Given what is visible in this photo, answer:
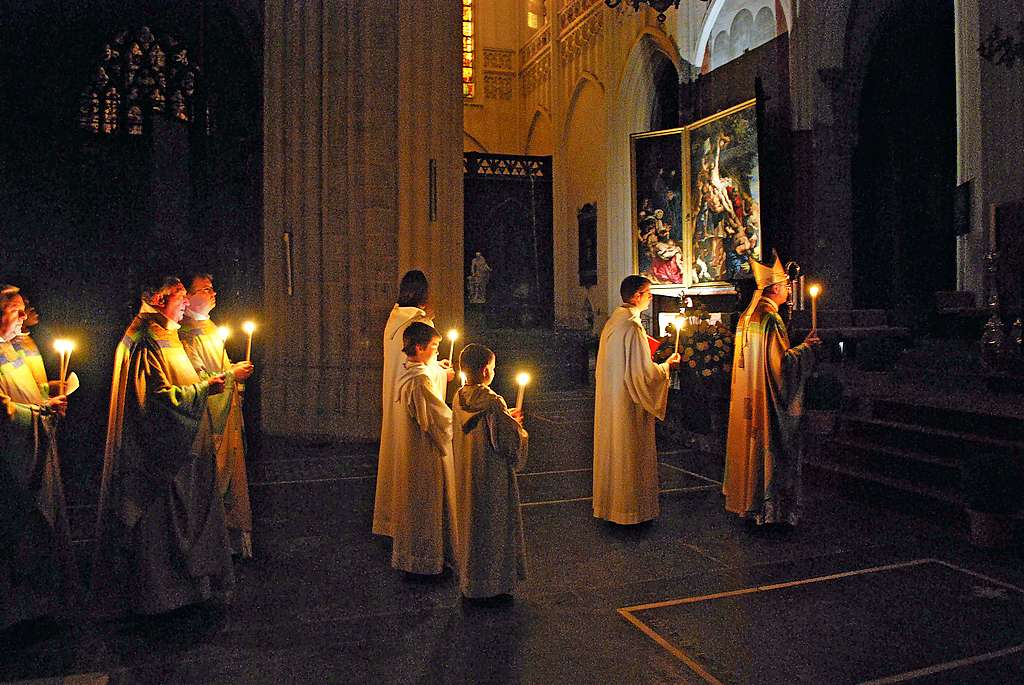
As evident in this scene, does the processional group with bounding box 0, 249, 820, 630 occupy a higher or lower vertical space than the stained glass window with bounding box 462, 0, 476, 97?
lower

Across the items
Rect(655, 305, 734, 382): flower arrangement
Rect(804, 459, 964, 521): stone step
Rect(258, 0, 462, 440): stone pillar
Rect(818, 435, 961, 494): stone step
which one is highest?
Rect(258, 0, 462, 440): stone pillar

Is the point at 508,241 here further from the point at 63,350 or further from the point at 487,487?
the point at 63,350

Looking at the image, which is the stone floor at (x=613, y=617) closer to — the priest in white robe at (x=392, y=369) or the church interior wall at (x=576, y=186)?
the priest in white robe at (x=392, y=369)

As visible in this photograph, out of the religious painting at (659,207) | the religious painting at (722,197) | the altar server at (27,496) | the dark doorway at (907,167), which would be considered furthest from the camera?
the religious painting at (659,207)

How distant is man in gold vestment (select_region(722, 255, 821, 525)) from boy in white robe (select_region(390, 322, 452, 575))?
2.16 metres

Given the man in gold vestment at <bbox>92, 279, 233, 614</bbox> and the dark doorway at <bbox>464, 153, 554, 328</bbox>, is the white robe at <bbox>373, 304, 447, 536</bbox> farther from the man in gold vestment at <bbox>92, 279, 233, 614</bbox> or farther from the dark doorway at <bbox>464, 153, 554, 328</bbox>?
the dark doorway at <bbox>464, 153, 554, 328</bbox>

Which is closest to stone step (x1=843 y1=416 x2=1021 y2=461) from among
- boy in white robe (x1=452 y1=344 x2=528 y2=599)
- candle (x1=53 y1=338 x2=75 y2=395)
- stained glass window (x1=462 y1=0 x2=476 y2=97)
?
boy in white robe (x1=452 y1=344 x2=528 y2=599)

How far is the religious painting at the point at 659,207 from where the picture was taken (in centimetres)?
1362

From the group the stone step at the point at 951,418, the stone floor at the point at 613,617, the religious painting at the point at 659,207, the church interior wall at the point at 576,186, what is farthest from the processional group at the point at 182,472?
the church interior wall at the point at 576,186

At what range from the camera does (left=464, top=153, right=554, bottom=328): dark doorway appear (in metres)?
17.9

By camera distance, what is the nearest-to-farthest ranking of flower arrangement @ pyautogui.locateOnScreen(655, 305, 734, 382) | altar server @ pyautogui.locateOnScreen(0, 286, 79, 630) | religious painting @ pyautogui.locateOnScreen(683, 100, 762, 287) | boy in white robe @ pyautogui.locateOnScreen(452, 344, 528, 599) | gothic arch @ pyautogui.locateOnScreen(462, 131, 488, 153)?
altar server @ pyautogui.locateOnScreen(0, 286, 79, 630) < boy in white robe @ pyautogui.locateOnScreen(452, 344, 528, 599) < flower arrangement @ pyautogui.locateOnScreen(655, 305, 734, 382) < religious painting @ pyautogui.locateOnScreen(683, 100, 762, 287) < gothic arch @ pyautogui.locateOnScreen(462, 131, 488, 153)

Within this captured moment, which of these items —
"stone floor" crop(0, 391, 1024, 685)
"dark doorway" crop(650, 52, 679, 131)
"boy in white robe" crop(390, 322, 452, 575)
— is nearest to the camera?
"stone floor" crop(0, 391, 1024, 685)

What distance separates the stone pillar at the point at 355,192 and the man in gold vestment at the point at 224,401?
141 inches

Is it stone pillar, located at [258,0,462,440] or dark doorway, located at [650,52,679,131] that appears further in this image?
dark doorway, located at [650,52,679,131]
